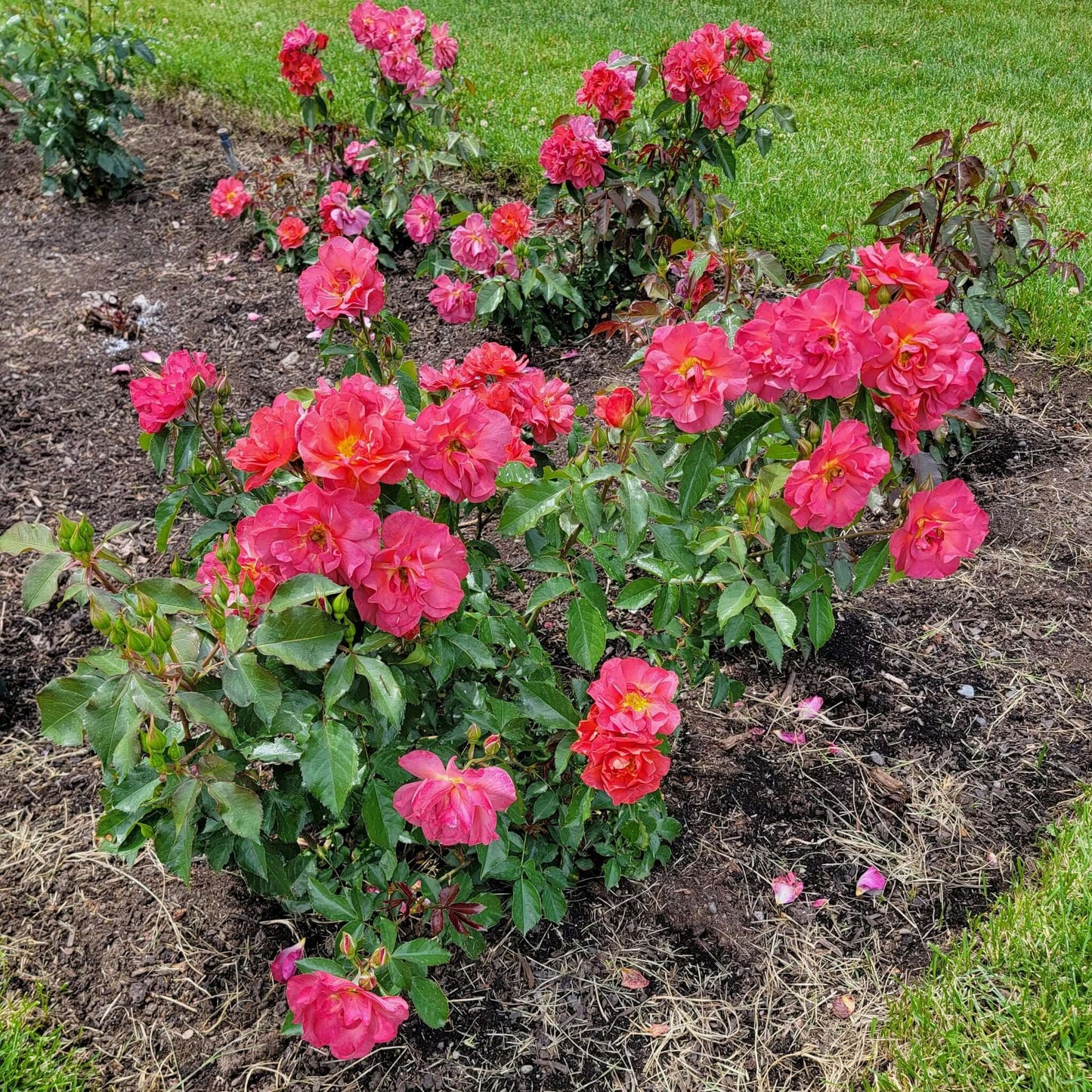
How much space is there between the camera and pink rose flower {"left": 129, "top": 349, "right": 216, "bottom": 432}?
1.42m

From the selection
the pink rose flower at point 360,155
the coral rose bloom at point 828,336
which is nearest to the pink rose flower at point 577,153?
the pink rose flower at point 360,155

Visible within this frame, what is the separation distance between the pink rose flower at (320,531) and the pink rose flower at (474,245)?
6.57 feet

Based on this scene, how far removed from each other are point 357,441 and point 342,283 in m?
0.59

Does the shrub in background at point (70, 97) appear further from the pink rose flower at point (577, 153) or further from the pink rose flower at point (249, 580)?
the pink rose flower at point (249, 580)

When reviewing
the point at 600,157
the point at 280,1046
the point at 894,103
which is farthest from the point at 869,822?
the point at 894,103

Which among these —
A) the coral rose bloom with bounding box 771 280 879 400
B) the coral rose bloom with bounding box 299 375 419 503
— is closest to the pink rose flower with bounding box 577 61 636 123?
the coral rose bloom with bounding box 771 280 879 400

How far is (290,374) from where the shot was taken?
11.3 feet

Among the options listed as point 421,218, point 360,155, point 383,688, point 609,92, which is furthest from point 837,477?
point 360,155

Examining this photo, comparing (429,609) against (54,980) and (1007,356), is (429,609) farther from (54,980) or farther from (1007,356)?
(1007,356)

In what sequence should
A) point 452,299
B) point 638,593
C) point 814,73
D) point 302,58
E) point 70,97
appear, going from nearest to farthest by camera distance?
point 638,593
point 452,299
point 302,58
point 70,97
point 814,73

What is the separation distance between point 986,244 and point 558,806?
1843 millimetres

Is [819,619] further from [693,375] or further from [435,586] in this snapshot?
[435,586]

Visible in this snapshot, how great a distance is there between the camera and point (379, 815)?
1321mm

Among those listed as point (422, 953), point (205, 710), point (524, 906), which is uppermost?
point (205, 710)
